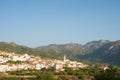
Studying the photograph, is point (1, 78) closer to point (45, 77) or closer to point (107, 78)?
point (45, 77)

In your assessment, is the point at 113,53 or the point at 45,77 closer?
the point at 45,77

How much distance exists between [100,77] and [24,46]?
119m

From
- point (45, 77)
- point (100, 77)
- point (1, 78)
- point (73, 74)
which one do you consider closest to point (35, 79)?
point (45, 77)

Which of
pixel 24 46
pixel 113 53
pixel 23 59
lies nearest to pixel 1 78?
pixel 23 59

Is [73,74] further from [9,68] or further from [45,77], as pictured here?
[9,68]

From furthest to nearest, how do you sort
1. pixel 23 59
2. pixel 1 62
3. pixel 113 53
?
1. pixel 113 53
2. pixel 23 59
3. pixel 1 62

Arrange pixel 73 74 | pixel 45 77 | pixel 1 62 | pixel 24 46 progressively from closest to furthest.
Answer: pixel 45 77
pixel 73 74
pixel 1 62
pixel 24 46

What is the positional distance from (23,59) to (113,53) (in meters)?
106

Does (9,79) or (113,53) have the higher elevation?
(113,53)

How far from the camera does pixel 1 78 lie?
50.8m

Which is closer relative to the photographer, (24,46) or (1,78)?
(1,78)

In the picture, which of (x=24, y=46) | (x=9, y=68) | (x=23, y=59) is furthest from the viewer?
(x=24, y=46)

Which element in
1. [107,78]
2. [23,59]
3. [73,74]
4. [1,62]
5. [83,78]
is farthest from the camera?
[23,59]

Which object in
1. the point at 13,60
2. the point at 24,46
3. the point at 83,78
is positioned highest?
the point at 24,46
